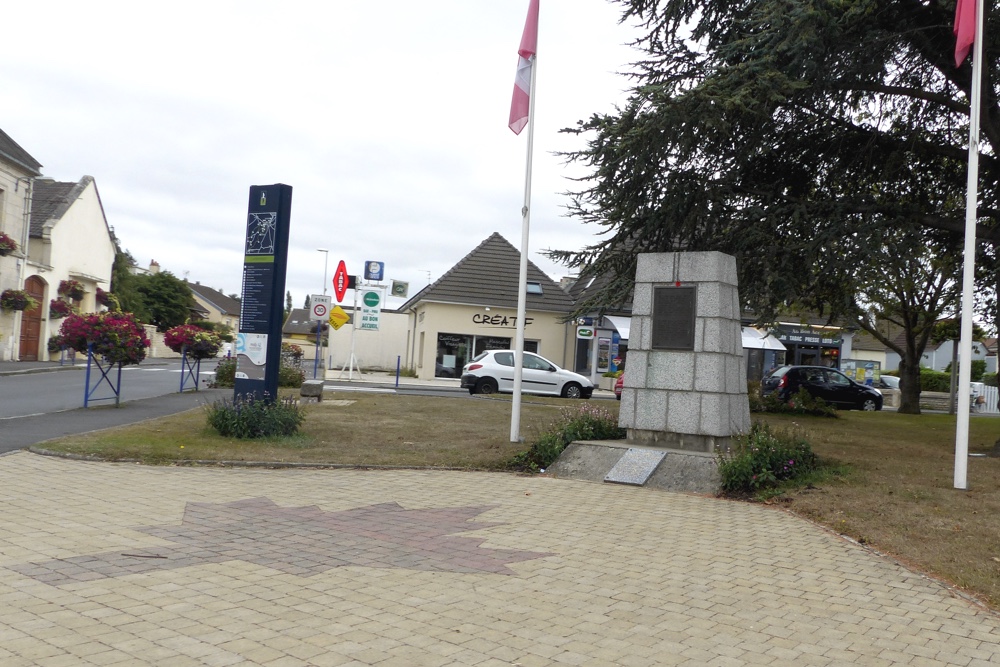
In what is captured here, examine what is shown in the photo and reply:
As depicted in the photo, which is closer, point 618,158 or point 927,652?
point 927,652

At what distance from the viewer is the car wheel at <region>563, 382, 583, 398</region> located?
26.9 meters

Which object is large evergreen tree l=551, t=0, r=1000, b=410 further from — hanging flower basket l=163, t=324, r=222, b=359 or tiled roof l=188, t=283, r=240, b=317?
tiled roof l=188, t=283, r=240, b=317

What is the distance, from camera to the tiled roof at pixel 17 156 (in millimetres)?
33562

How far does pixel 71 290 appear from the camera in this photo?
126 feet

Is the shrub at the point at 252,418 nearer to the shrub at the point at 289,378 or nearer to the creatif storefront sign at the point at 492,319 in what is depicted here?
the shrub at the point at 289,378

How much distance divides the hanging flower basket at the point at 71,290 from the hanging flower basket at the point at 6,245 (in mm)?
6649

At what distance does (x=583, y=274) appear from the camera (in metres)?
14.5

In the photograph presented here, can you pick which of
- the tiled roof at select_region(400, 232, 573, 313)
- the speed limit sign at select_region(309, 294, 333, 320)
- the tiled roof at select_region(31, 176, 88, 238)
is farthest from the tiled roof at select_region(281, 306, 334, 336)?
the speed limit sign at select_region(309, 294, 333, 320)

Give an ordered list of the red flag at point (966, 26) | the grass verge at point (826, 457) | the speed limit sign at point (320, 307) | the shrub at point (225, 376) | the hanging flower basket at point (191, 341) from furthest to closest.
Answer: the speed limit sign at point (320, 307) < the shrub at point (225, 376) < the hanging flower basket at point (191, 341) < the red flag at point (966, 26) < the grass verge at point (826, 457)

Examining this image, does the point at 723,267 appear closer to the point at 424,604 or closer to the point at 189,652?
the point at 424,604

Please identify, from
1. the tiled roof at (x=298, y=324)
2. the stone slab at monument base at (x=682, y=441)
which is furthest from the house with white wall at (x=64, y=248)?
the tiled roof at (x=298, y=324)

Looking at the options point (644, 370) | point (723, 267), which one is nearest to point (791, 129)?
point (723, 267)

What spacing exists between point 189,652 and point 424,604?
1.35m

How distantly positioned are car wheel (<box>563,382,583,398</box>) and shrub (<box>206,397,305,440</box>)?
1564 centimetres
